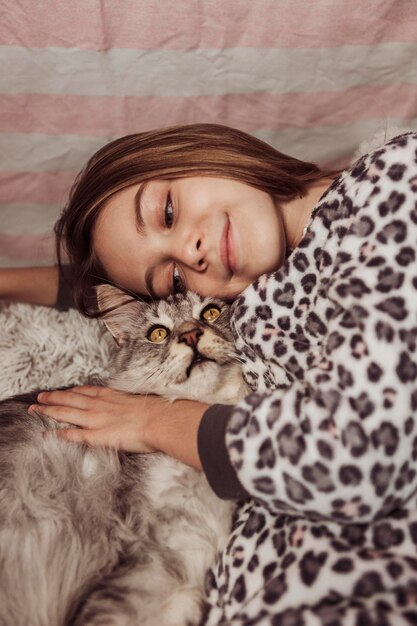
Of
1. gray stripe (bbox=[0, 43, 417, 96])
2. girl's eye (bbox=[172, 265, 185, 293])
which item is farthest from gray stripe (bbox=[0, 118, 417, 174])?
girl's eye (bbox=[172, 265, 185, 293])

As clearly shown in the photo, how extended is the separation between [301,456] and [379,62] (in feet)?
4.68

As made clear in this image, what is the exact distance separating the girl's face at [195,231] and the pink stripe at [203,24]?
0.63 meters

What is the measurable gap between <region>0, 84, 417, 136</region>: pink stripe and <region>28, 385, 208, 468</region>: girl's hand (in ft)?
3.09

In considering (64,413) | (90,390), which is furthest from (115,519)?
(90,390)

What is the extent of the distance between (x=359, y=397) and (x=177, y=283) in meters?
0.71

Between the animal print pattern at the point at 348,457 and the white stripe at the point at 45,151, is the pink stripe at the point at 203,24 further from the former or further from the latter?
the animal print pattern at the point at 348,457

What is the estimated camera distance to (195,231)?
1.49 meters

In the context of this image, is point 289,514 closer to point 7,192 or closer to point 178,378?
point 178,378

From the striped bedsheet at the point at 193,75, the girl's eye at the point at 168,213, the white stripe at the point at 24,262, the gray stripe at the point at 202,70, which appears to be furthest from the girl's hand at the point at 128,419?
the gray stripe at the point at 202,70

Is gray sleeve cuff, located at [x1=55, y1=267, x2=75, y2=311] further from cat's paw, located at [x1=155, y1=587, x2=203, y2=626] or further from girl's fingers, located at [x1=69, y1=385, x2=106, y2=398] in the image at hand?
cat's paw, located at [x1=155, y1=587, x2=203, y2=626]

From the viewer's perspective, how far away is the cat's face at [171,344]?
1521mm

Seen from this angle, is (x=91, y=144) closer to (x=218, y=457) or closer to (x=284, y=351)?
(x=284, y=351)

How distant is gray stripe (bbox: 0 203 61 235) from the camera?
2.20 meters

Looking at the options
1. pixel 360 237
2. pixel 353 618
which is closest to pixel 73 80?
pixel 360 237
